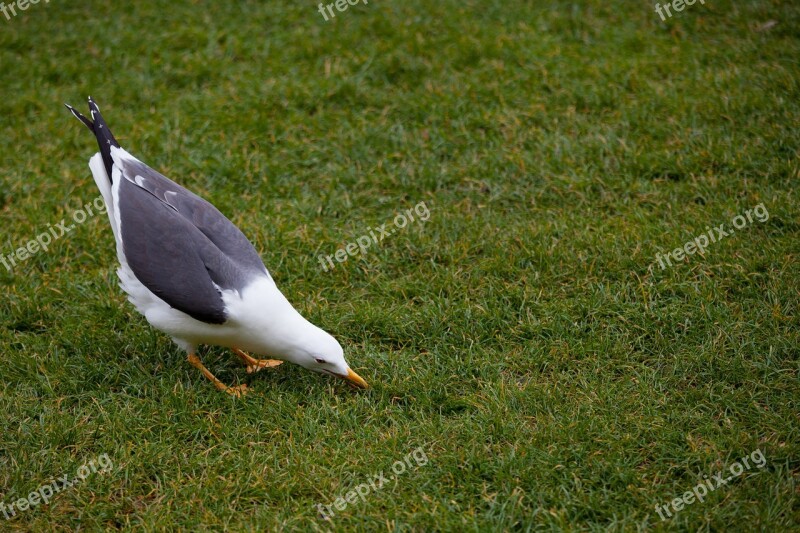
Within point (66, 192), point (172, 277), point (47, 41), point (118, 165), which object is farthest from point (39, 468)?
point (47, 41)

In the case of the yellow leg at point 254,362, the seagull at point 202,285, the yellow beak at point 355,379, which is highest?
the seagull at point 202,285

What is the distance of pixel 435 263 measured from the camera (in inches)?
195

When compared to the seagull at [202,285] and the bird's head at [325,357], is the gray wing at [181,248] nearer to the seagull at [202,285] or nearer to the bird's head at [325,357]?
the seagull at [202,285]

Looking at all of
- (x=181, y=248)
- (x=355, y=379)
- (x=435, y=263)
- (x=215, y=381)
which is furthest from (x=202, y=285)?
(x=435, y=263)

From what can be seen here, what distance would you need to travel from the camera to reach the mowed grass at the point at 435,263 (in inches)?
145

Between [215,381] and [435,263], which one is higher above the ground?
[215,381]

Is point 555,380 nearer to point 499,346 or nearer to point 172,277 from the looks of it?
point 499,346

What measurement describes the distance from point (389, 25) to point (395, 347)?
3.69 meters

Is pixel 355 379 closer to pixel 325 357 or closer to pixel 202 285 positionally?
pixel 325 357

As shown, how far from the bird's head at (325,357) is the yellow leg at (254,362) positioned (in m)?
0.32

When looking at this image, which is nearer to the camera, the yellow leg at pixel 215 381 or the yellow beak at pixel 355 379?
the yellow beak at pixel 355 379

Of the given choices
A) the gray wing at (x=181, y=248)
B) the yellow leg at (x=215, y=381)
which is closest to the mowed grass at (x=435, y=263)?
the yellow leg at (x=215, y=381)

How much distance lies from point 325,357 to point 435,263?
4.05 ft

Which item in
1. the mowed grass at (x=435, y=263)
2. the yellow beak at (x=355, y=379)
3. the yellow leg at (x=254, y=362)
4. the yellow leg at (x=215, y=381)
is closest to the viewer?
the mowed grass at (x=435, y=263)
